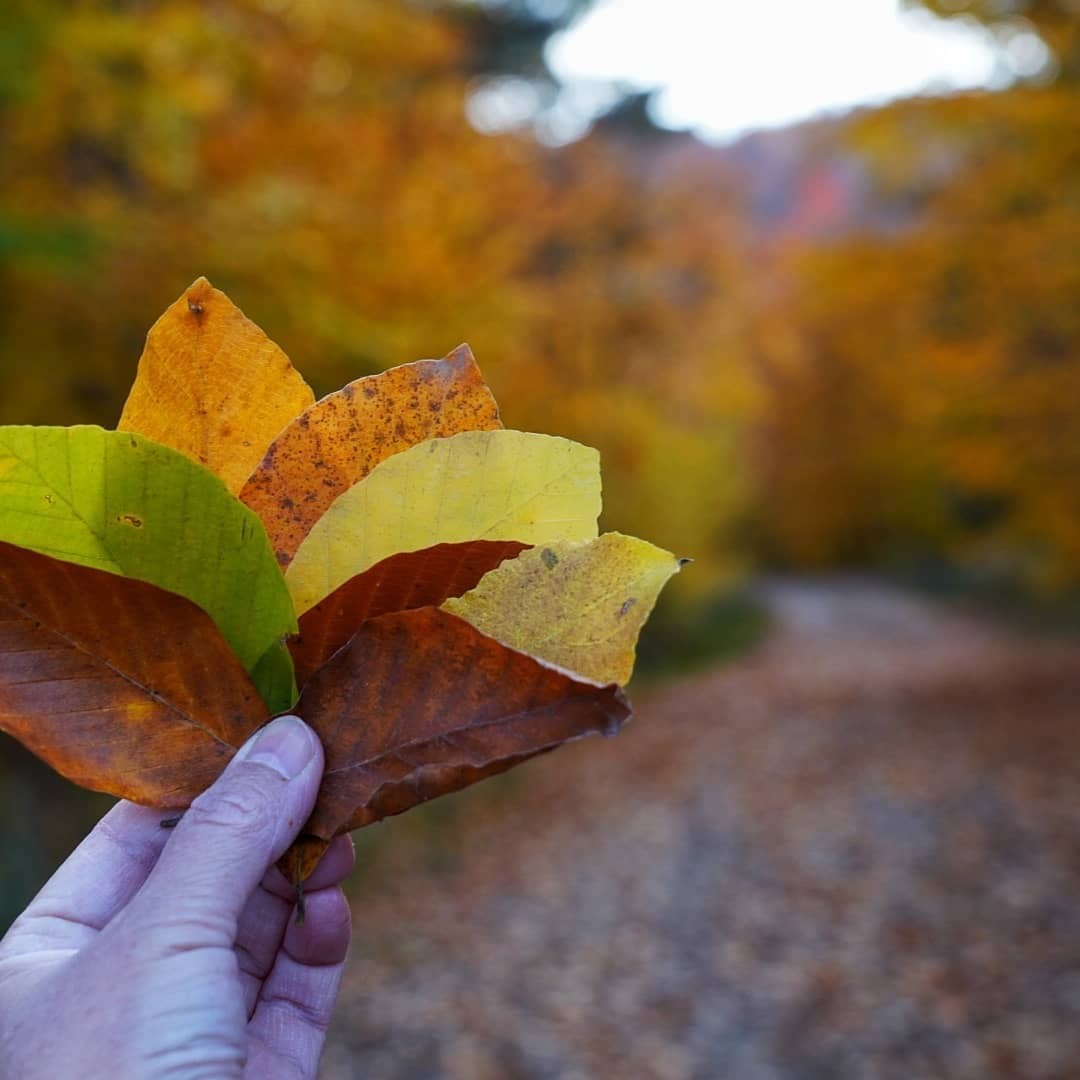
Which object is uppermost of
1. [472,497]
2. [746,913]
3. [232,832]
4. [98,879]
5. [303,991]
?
[472,497]

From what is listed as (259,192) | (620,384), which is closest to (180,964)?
(259,192)

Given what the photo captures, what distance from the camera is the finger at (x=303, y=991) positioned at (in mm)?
1062

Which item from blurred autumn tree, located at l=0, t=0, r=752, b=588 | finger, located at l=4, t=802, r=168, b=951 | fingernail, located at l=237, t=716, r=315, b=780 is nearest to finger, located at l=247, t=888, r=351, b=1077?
finger, located at l=4, t=802, r=168, b=951

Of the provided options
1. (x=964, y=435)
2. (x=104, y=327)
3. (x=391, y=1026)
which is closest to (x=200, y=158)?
(x=104, y=327)

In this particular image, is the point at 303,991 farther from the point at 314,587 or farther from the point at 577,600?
the point at 577,600

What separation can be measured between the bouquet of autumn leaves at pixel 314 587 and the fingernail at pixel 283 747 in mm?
20

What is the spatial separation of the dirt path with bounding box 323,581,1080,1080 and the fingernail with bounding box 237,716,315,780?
3.49 metres

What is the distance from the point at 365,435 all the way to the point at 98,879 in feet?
1.83

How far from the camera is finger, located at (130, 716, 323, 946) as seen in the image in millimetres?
837

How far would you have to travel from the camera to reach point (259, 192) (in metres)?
4.12

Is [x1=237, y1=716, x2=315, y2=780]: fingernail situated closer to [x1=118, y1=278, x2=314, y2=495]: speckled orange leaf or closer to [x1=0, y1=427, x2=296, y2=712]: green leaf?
[x1=0, y1=427, x2=296, y2=712]: green leaf

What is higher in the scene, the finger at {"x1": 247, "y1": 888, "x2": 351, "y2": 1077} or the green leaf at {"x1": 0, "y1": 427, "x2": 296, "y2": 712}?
the green leaf at {"x1": 0, "y1": 427, "x2": 296, "y2": 712}

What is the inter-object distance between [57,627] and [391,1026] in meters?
3.92

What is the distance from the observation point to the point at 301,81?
5.57 meters
